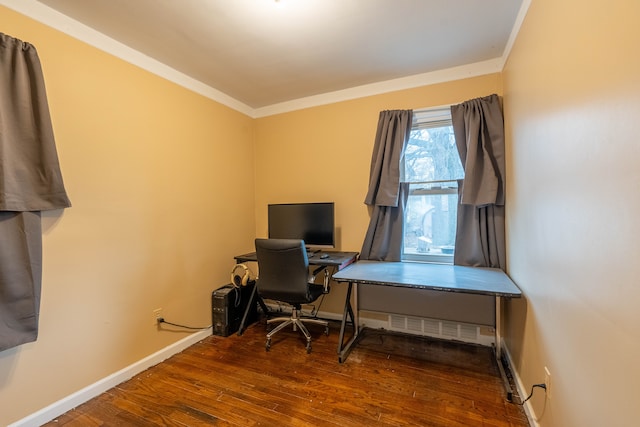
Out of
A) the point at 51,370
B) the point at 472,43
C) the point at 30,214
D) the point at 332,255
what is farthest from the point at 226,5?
the point at 51,370

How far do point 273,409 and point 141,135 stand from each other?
2.23 metres

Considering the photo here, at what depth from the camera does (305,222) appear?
295 centimetres

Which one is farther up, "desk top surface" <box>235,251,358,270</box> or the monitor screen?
the monitor screen

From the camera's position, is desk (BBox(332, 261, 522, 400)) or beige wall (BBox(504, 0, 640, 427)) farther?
desk (BBox(332, 261, 522, 400))

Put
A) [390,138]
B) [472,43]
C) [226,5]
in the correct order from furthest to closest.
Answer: [390,138], [472,43], [226,5]

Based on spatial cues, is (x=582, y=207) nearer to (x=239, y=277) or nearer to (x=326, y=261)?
(x=326, y=261)

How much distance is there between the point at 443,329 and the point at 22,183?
3.29m

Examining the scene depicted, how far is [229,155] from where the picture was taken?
10.2ft

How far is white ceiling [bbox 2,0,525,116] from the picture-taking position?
1.73 metres

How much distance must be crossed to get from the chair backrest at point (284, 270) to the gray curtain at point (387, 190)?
0.76 metres

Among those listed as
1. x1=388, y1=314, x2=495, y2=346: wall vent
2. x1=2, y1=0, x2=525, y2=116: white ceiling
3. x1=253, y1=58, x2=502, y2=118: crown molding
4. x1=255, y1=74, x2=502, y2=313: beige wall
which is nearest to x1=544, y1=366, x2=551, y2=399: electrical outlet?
x1=388, y1=314, x2=495, y2=346: wall vent

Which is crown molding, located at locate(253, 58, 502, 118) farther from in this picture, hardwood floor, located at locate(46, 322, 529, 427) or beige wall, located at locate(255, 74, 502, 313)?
hardwood floor, located at locate(46, 322, 529, 427)

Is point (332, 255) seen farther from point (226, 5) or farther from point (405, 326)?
point (226, 5)

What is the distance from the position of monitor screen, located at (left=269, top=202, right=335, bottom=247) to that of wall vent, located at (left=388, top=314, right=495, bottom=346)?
1024 mm
